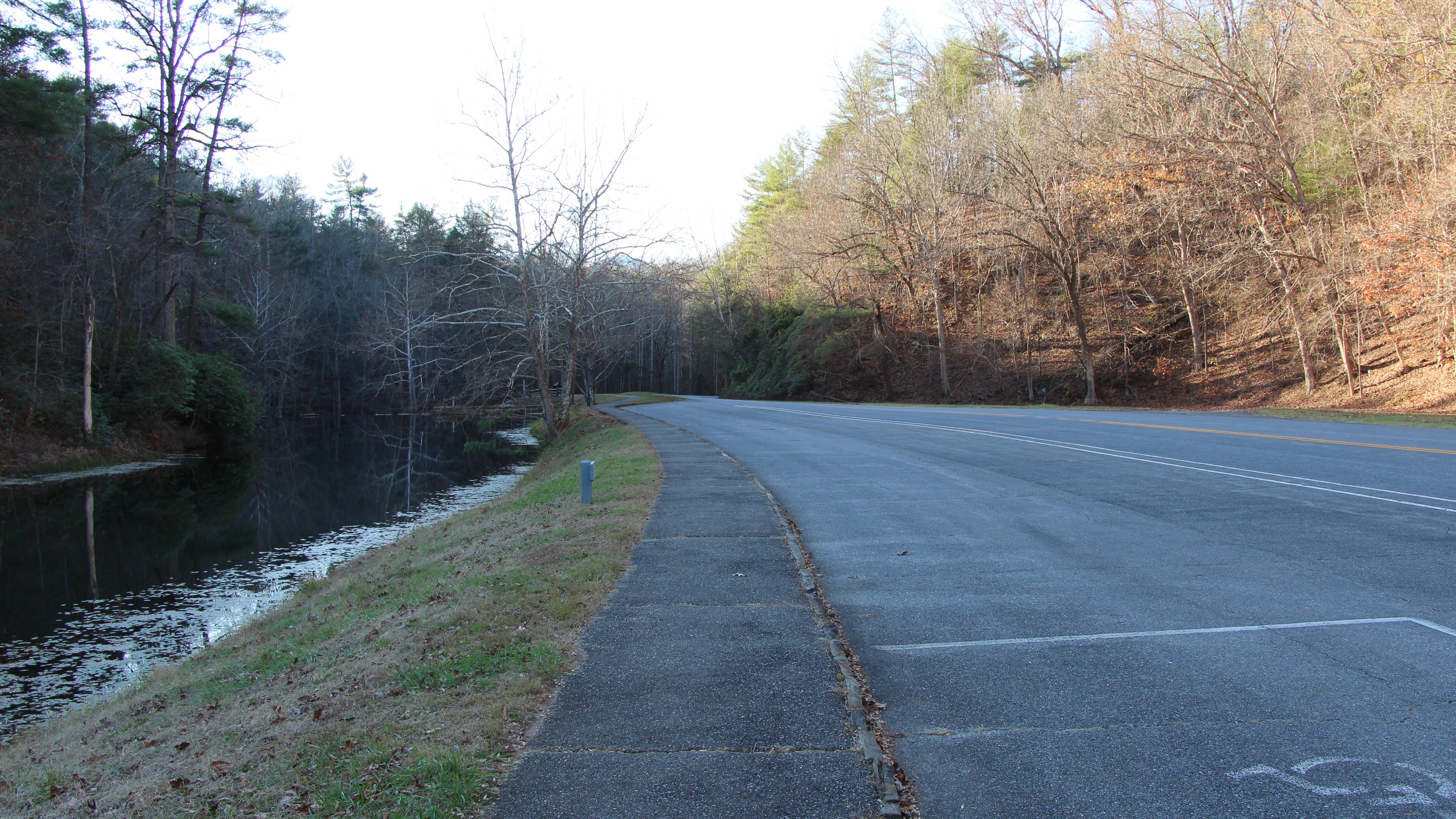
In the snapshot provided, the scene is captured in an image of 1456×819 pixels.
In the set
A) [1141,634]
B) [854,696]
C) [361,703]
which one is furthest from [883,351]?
[361,703]

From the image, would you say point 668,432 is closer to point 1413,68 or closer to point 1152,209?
point 1152,209

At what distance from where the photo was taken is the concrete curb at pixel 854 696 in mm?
3438

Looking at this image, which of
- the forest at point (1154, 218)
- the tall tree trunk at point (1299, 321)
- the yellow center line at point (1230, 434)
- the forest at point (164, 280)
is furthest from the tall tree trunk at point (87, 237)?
the tall tree trunk at point (1299, 321)

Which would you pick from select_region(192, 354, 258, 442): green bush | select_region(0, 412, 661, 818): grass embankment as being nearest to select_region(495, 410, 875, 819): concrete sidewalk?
select_region(0, 412, 661, 818): grass embankment

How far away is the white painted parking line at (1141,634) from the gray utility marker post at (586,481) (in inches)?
270

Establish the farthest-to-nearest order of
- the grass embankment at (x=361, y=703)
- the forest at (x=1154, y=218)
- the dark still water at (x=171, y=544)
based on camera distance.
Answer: the forest at (x=1154, y=218), the dark still water at (x=171, y=544), the grass embankment at (x=361, y=703)

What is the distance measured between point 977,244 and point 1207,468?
2280cm

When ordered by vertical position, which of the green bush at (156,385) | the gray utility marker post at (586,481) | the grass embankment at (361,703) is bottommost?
the grass embankment at (361,703)

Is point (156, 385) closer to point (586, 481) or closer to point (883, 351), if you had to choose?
point (586, 481)

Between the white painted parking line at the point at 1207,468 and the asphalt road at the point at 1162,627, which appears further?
the white painted parking line at the point at 1207,468

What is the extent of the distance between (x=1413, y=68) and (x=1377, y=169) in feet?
17.5

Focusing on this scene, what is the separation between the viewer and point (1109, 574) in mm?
6695

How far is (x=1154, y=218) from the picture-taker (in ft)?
95.1

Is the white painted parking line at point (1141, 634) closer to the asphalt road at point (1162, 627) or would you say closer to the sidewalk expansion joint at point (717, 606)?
the asphalt road at point (1162, 627)
